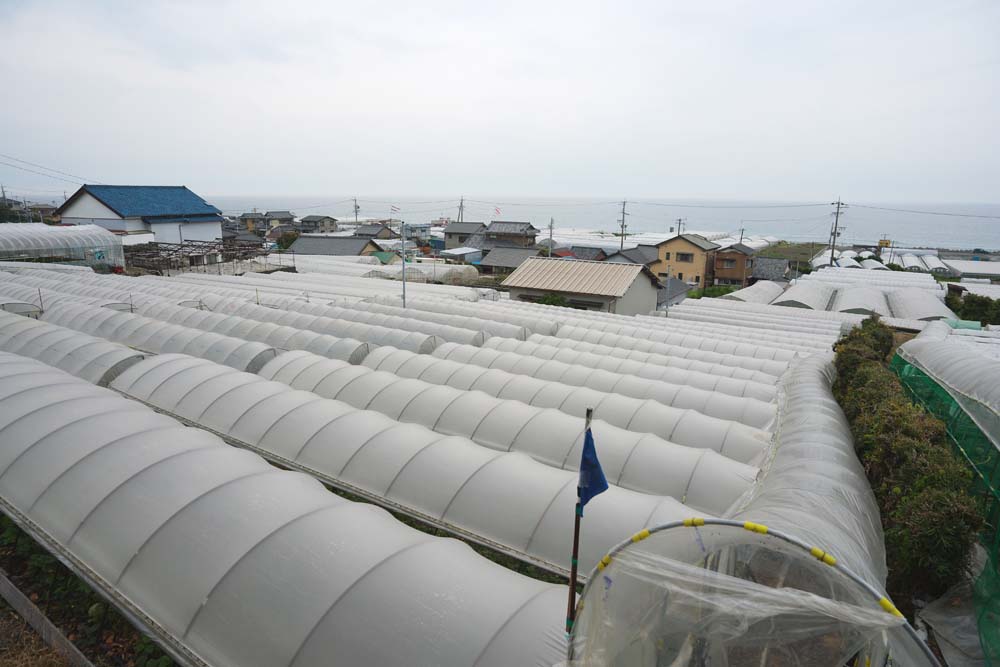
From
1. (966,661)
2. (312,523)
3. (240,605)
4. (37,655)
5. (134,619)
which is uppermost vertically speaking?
(312,523)

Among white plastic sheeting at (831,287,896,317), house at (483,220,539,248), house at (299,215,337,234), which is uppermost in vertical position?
house at (299,215,337,234)

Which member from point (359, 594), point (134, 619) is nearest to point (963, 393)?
point (359, 594)

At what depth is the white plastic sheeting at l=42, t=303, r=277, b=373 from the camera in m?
14.2

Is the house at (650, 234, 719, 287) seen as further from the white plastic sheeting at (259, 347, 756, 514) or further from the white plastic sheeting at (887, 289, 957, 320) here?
the white plastic sheeting at (259, 347, 756, 514)

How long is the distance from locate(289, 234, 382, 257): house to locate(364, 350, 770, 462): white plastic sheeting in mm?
45483

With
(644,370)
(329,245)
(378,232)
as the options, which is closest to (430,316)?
(644,370)

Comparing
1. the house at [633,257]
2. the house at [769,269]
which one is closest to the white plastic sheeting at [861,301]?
the house at [769,269]

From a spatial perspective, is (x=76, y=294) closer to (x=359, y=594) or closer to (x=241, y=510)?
(x=241, y=510)

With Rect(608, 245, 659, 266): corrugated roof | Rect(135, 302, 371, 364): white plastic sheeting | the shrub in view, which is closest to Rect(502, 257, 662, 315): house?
Rect(135, 302, 371, 364): white plastic sheeting

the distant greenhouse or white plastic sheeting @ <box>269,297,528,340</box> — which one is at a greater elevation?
the distant greenhouse

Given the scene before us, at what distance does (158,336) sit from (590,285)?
20582 millimetres

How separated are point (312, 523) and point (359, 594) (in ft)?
3.72

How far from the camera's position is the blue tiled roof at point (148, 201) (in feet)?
168

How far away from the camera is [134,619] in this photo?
5078 mm
